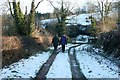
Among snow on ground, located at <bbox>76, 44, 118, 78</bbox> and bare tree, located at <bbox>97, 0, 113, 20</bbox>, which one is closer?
snow on ground, located at <bbox>76, 44, 118, 78</bbox>

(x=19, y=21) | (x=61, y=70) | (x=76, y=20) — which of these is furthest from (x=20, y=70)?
(x=76, y=20)

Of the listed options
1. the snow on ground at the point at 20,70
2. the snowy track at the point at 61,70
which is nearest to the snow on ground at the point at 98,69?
the snowy track at the point at 61,70

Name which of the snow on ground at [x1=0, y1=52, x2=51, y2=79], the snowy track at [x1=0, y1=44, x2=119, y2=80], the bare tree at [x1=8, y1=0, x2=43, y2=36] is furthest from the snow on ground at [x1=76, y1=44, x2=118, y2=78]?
the bare tree at [x1=8, y1=0, x2=43, y2=36]

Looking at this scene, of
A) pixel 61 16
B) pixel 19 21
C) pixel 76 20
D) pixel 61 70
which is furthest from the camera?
pixel 76 20

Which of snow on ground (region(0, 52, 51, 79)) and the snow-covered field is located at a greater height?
snow on ground (region(0, 52, 51, 79))

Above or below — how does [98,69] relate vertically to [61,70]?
below

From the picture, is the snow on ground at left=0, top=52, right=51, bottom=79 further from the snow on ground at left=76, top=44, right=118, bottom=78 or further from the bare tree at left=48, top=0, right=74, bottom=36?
the bare tree at left=48, top=0, right=74, bottom=36

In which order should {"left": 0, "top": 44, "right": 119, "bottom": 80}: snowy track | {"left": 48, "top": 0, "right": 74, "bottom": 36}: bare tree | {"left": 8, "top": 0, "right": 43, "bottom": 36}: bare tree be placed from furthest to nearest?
{"left": 48, "top": 0, "right": 74, "bottom": 36}: bare tree, {"left": 8, "top": 0, "right": 43, "bottom": 36}: bare tree, {"left": 0, "top": 44, "right": 119, "bottom": 80}: snowy track

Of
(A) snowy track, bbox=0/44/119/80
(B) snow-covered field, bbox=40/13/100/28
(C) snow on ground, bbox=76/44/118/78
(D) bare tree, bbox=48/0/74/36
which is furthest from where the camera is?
(B) snow-covered field, bbox=40/13/100/28

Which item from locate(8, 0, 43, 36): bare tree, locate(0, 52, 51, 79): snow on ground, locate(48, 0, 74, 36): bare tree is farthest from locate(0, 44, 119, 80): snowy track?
locate(48, 0, 74, 36): bare tree

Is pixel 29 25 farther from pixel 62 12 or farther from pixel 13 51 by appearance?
pixel 62 12

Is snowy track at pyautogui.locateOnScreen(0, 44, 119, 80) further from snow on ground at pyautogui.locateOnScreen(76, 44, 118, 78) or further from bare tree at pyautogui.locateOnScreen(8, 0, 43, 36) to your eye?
bare tree at pyautogui.locateOnScreen(8, 0, 43, 36)

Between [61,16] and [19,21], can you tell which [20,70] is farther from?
[61,16]

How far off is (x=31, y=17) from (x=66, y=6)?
130 ft
